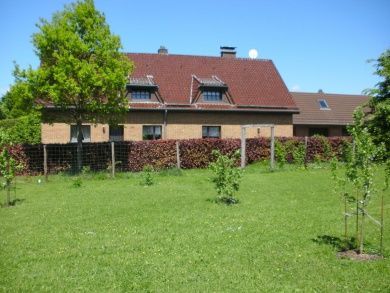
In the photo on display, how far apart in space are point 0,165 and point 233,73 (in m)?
21.1

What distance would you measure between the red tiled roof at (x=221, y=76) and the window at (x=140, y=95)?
103 cm

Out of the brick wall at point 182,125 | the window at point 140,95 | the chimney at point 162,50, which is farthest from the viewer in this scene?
the chimney at point 162,50

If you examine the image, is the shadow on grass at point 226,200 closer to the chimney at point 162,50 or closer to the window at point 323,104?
the chimney at point 162,50

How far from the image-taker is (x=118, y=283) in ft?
20.2

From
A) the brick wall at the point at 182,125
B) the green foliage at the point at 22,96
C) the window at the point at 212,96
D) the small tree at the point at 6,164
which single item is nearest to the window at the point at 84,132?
the brick wall at the point at 182,125

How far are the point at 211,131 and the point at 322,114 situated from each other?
14.8 metres

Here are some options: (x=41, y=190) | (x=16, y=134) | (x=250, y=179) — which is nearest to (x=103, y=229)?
(x=41, y=190)

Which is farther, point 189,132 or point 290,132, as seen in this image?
point 290,132

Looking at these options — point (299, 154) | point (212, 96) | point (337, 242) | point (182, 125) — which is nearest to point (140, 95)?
point (182, 125)

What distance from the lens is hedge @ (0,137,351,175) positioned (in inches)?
806

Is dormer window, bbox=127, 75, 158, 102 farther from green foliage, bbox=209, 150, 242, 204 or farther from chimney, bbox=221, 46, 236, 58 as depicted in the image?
green foliage, bbox=209, 150, 242, 204

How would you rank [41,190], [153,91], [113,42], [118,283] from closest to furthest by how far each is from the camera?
[118,283]
[41,190]
[113,42]
[153,91]

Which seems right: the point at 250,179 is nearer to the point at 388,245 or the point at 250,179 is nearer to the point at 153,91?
the point at 388,245

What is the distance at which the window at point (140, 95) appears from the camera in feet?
88.1
